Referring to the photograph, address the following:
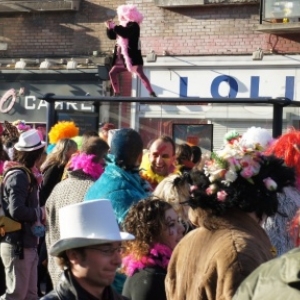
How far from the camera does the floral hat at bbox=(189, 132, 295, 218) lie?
156 inches

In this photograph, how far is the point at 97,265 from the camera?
131 inches

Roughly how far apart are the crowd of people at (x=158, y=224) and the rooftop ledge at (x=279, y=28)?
9.28 metres

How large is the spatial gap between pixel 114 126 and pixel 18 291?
9.53ft

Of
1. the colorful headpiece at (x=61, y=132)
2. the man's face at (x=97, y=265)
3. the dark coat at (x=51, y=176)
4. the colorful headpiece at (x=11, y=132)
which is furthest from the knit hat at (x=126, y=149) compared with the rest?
the colorful headpiece at (x=11, y=132)

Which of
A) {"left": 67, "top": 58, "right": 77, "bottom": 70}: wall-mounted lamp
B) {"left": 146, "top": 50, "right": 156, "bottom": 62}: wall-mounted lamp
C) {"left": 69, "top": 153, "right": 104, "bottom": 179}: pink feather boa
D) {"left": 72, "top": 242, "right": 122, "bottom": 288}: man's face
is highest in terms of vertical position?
{"left": 72, "top": 242, "right": 122, "bottom": 288}: man's face

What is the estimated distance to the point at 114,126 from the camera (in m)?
9.64

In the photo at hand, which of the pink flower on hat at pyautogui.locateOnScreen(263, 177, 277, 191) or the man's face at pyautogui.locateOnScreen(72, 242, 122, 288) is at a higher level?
the pink flower on hat at pyautogui.locateOnScreen(263, 177, 277, 191)

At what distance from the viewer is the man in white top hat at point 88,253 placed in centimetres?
331

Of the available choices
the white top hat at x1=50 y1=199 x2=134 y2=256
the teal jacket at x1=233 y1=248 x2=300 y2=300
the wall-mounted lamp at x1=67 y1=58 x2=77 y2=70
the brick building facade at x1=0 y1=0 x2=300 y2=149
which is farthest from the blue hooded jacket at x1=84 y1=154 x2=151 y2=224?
the wall-mounted lamp at x1=67 y1=58 x2=77 y2=70

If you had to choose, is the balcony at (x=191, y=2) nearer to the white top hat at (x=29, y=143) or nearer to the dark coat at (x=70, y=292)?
the white top hat at (x=29, y=143)

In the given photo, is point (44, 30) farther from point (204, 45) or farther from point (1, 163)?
point (1, 163)

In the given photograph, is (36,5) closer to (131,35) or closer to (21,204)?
(131,35)

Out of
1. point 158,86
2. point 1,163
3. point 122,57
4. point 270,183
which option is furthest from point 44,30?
point 270,183

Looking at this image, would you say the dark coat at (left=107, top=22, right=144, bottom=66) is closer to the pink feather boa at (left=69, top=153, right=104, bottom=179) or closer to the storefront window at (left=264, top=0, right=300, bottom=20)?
the storefront window at (left=264, top=0, right=300, bottom=20)
